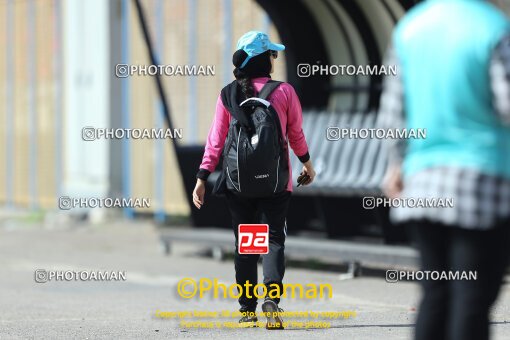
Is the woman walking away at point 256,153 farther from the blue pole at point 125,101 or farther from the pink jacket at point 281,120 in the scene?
the blue pole at point 125,101

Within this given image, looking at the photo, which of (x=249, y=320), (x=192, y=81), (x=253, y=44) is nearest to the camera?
(x=253, y=44)

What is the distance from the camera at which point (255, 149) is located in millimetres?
6094

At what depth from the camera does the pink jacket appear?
6.27 metres

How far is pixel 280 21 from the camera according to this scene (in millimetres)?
10289

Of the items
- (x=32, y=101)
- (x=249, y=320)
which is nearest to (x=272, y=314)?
(x=249, y=320)

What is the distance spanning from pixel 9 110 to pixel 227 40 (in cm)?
516

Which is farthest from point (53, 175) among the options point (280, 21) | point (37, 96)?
point (280, 21)

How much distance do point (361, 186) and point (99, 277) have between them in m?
2.27

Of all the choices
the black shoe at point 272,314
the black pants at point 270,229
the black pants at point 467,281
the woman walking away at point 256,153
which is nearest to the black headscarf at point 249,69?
the woman walking away at point 256,153

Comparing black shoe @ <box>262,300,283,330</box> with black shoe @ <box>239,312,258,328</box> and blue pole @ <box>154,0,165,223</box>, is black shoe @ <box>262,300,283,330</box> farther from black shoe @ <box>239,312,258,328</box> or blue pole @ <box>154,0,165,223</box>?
blue pole @ <box>154,0,165,223</box>

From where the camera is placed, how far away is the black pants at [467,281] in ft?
11.9

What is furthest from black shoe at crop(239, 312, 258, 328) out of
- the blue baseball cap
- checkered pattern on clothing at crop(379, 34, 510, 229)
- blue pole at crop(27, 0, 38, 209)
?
blue pole at crop(27, 0, 38, 209)

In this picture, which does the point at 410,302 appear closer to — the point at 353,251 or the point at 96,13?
the point at 353,251

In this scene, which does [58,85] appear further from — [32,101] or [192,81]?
[192,81]
